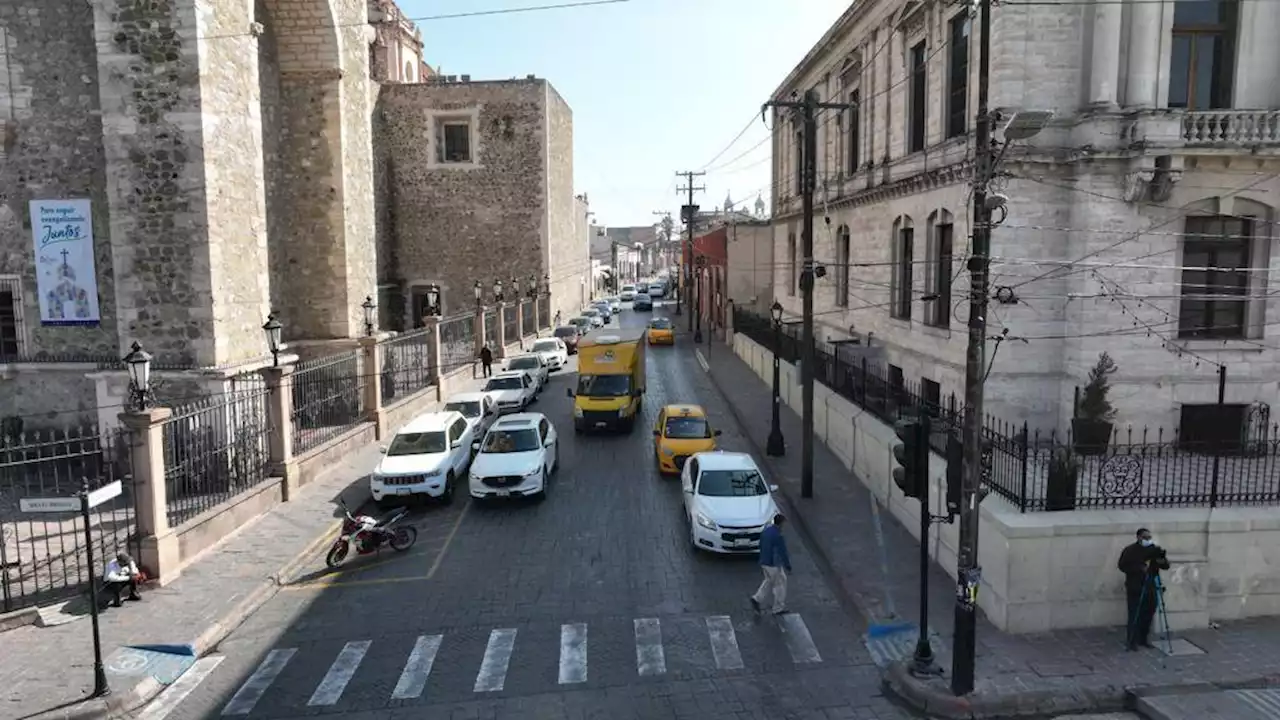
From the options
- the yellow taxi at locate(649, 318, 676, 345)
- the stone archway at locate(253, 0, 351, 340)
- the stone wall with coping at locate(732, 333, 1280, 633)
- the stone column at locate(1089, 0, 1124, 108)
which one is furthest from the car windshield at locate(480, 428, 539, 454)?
the yellow taxi at locate(649, 318, 676, 345)

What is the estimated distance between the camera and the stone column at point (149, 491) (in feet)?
41.0

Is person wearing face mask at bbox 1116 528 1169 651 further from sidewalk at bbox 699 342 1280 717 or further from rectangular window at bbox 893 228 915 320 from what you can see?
rectangular window at bbox 893 228 915 320

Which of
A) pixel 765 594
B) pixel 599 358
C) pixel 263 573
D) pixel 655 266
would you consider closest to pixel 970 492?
pixel 765 594

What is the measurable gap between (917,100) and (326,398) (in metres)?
16.7

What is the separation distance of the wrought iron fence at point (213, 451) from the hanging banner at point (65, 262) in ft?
24.2

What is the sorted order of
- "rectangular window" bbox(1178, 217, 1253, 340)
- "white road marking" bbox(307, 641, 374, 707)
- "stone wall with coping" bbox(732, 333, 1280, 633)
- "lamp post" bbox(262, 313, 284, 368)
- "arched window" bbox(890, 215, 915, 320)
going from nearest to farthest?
"white road marking" bbox(307, 641, 374, 707)
"stone wall with coping" bbox(732, 333, 1280, 633)
"rectangular window" bbox(1178, 217, 1253, 340)
"lamp post" bbox(262, 313, 284, 368)
"arched window" bbox(890, 215, 915, 320)

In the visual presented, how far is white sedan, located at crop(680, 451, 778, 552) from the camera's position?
43.1 feet

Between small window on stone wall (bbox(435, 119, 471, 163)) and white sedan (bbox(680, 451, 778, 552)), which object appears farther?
small window on stone wall (bbox(435, 119, 471, 163))

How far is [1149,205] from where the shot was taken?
597 inches

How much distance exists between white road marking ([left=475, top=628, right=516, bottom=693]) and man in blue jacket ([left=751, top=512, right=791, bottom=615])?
3.42 meters

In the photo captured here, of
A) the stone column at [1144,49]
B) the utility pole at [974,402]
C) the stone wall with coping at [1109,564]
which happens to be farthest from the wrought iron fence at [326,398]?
the stone column at [1144,49]

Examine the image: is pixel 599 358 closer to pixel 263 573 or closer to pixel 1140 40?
pixel 263 573

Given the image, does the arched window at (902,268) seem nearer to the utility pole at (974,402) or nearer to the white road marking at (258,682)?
the utility pole at (974,402)

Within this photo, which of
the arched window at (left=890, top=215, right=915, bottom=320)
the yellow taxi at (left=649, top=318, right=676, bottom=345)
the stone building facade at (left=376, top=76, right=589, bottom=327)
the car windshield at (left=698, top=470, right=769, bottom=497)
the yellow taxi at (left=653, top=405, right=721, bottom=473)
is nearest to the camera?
the car windshield at (left=698, top=470, right=769, bottom=497)
